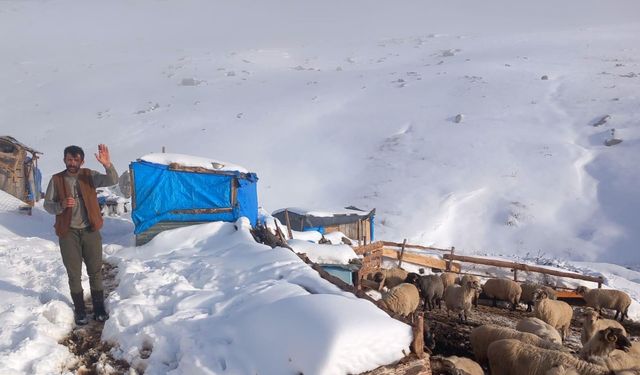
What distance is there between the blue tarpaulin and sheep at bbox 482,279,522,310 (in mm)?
6686

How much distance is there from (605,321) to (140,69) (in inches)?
2697

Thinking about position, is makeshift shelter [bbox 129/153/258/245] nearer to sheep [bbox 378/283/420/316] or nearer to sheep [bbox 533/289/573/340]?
sheep [bbox 378/283/420/316]

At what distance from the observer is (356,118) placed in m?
40.0

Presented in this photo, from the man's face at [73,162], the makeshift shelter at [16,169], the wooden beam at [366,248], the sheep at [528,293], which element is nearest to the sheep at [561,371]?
the man's face at [73,162]

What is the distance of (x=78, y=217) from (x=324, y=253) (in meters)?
5.82

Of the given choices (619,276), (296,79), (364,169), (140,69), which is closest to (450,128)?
(364,169)

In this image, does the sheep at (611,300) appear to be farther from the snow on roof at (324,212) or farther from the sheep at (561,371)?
the snow on roof at (324,212)

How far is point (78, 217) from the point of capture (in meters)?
5.18

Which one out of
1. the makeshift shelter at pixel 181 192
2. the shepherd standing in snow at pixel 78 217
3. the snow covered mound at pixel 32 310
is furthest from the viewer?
the makeshift shelter at pixel 181 192

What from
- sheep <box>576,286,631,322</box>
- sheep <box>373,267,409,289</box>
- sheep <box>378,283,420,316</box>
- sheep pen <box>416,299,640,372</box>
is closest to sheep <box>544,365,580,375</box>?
sheep pen <box>416,299,640,372</box>

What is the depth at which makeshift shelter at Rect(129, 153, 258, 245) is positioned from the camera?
10.1 meters

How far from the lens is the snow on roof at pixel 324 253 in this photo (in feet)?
32.6

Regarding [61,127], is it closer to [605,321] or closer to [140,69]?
[140,69]

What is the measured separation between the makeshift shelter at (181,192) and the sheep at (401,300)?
173 inches
